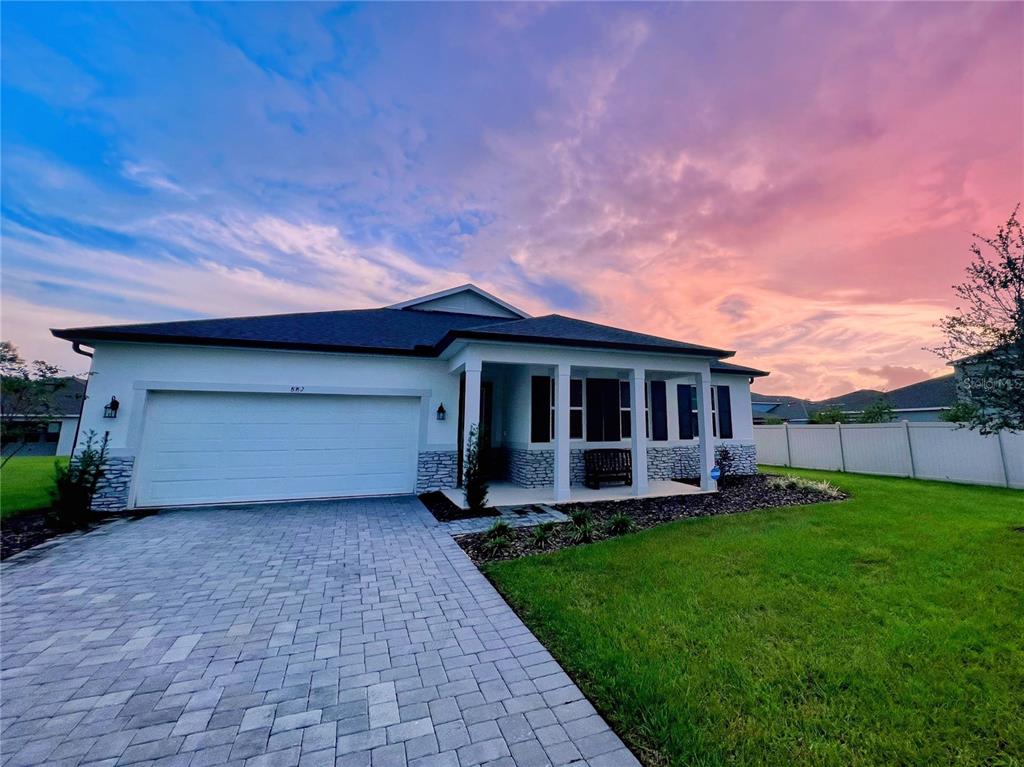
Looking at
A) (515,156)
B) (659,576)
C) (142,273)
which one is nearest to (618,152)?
(515,156)

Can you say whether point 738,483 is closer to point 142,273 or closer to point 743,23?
point 743,23

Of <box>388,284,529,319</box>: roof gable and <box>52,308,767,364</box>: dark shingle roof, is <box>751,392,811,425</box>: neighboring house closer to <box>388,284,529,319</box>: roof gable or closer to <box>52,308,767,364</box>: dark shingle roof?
<box>388,284,529,319</box>: roof gable

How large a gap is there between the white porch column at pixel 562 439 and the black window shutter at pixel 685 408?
534 centimetres

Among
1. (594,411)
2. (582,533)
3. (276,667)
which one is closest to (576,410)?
(594,411)

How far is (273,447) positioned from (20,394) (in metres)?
3.86

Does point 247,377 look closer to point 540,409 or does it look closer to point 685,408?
point 540,409

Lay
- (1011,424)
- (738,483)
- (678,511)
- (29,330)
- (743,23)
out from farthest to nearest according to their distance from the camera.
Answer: (738,483) → (29,330) → (678,511) → (743,23) → (1011,424)

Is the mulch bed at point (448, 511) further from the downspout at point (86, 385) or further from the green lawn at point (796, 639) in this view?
the downspout at point (86, 385)

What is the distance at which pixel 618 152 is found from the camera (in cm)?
919

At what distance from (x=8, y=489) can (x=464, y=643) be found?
44.1ft

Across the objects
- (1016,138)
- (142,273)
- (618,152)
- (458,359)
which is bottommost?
(458,359)

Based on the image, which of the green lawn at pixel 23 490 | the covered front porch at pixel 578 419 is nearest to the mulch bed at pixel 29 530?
the green lawn at pixel 23 490

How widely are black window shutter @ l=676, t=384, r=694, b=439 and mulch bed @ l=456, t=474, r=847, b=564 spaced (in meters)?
1.95

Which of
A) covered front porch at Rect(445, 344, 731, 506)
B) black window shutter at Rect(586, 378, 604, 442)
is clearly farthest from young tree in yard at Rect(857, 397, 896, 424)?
black window shutter at Rect(586, 378, 604, 442)
